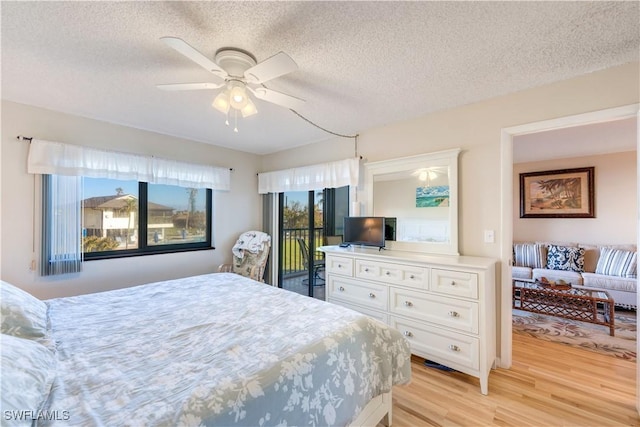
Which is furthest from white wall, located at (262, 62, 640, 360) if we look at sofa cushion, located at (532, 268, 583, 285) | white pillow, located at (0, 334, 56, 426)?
white pillow, located at (0, 334, 56, 426)

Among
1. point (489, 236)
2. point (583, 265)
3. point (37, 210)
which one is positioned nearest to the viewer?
point (489, 236)

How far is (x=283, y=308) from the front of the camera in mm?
1805

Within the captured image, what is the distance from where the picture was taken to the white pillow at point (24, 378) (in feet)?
2.59

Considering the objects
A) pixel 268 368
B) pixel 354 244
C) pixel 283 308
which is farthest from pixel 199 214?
pixel 268 368

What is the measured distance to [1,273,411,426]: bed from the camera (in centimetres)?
90

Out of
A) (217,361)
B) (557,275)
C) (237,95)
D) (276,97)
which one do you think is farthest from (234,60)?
(557,275)

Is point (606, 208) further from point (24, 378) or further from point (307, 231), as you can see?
point (24, 378)

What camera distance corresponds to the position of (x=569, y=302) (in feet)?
10.7

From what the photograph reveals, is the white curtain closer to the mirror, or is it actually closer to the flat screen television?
the flat screen television

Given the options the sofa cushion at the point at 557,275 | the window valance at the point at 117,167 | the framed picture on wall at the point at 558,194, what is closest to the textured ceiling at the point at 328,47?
the window valance at the point at 117,167

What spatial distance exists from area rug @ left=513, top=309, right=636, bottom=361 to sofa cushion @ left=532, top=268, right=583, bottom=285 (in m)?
0.57

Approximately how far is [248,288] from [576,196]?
5.74m

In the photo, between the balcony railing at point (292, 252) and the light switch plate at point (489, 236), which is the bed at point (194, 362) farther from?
the balcony railing at point (292, 252)

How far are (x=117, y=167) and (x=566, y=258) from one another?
21.8 ft
